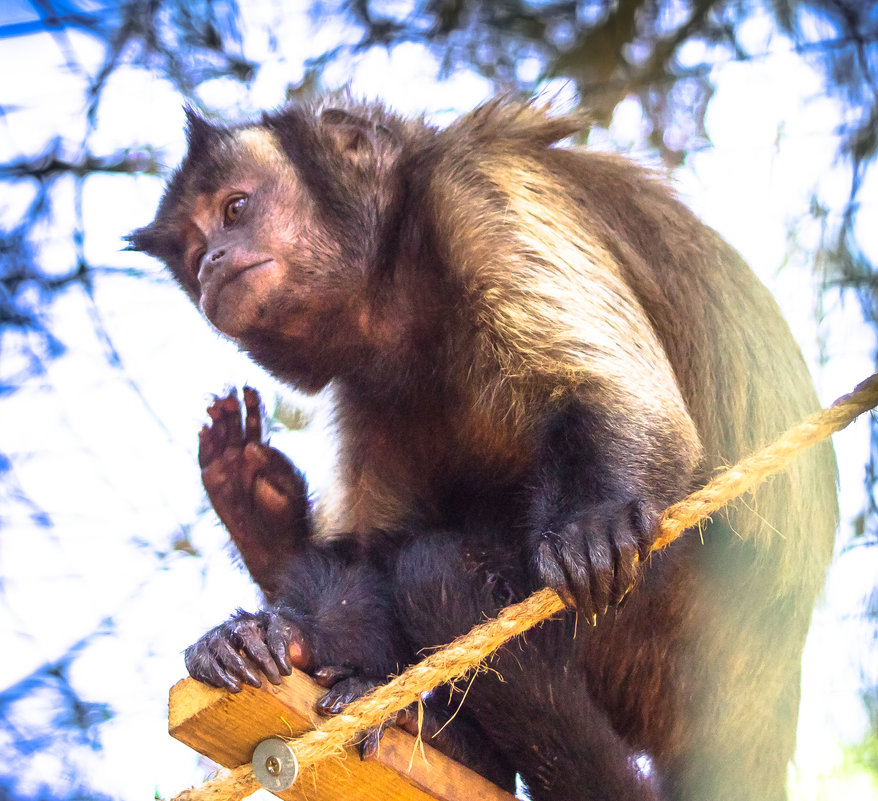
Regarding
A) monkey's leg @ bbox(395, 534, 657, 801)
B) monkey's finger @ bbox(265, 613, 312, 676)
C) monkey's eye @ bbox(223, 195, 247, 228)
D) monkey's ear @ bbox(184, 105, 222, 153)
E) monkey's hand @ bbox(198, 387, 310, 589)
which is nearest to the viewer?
monkey's finger @ bbox(265, 613, 312, 676)

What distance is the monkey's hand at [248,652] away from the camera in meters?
2.06

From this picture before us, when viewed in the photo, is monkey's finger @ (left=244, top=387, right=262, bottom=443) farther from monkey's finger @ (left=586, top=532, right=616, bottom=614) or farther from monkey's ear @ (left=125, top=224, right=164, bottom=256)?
monkey's finger @ (left=586, top=532, right=616, bottom=614)

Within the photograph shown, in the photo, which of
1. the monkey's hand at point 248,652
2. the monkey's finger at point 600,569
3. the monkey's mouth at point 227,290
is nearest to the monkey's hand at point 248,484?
the monkey's mouth at point 227,290

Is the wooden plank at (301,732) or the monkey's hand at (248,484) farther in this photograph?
the monkey's hand at (248,484)

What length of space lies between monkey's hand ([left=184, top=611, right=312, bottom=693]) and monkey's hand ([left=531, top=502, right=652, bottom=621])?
63 cm

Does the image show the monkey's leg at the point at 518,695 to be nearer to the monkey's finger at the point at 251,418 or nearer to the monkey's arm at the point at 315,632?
the monkey's arm at the point at 315,632

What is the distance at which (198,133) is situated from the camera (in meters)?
3.48

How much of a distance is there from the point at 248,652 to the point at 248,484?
1.00 meters

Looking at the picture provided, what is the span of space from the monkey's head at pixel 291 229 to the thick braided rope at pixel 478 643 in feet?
4.71

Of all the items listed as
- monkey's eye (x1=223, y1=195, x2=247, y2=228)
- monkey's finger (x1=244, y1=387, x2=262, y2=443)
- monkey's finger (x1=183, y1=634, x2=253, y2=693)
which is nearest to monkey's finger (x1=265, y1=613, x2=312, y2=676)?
monkey's finger (x1=183, y1=634, x2=253, y2=693)

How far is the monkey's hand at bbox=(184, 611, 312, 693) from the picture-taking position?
206cm

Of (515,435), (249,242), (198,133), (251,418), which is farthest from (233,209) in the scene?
(515,435)

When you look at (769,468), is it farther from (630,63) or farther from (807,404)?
(630,63)

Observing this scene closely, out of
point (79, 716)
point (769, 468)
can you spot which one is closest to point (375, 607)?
point (769, 468)
